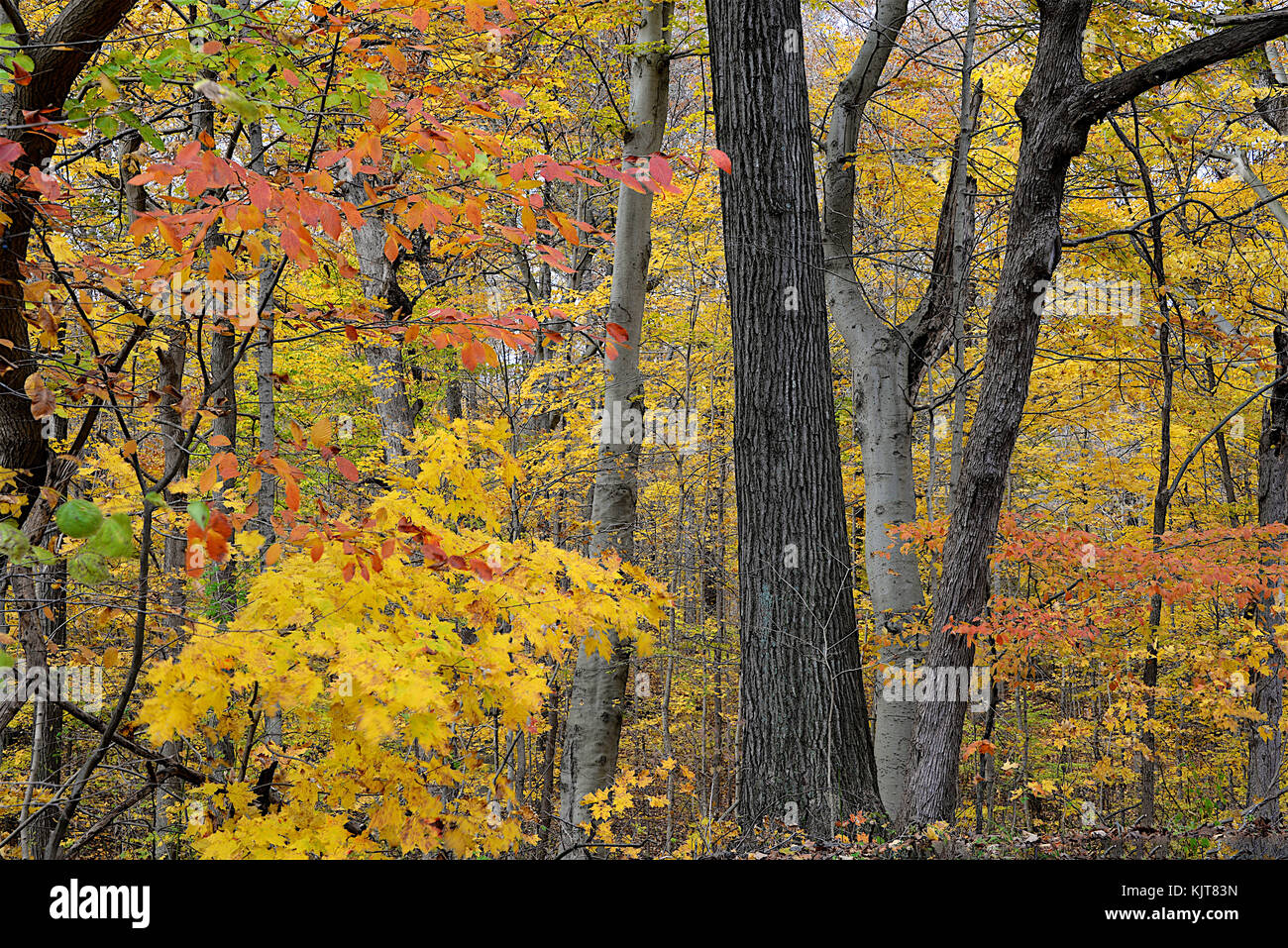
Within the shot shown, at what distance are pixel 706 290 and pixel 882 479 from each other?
579cm

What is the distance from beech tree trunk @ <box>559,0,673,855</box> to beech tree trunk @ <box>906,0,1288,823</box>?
7.80 feet

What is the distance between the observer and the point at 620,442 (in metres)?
6.40

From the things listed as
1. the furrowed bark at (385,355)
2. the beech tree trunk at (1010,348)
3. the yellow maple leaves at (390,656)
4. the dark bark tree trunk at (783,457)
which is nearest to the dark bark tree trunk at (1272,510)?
the beech tree trunk at (1010,348)

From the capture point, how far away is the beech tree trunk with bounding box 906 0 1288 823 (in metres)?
4.43

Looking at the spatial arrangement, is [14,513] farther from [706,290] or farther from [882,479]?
[706,290]

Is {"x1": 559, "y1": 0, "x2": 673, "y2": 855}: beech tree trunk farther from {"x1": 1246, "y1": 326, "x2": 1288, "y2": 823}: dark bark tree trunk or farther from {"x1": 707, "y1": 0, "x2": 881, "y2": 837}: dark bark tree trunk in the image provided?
{"x1": 1246, "y1": 326, "x2": 1288, "y2": 823}: dark bark tree trunk

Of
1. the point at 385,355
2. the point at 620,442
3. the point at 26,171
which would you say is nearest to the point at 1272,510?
the point at 620,442

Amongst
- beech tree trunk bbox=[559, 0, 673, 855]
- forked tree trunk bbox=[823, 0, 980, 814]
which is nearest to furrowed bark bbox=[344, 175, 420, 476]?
beech tree trunk bbox=[559, 0, 673, 855]

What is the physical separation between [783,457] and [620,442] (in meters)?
2.28

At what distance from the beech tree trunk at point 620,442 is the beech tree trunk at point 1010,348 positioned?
2377 mm

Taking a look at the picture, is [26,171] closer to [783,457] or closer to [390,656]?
[390,656]

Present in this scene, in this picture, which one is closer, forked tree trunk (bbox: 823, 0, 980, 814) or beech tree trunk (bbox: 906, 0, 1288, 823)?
beech tree trunk (bbox: 906, 0, 1288, 823)

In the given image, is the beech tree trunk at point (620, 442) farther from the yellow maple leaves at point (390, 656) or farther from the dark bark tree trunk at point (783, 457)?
the yellow maple leaves at point (390, 656)

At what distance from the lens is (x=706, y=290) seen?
11633mm
